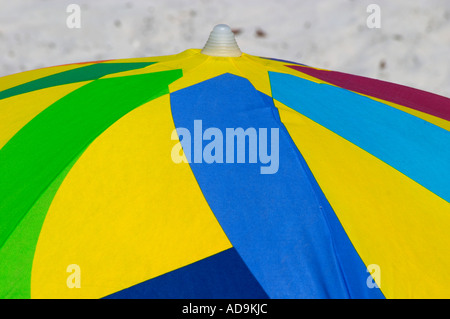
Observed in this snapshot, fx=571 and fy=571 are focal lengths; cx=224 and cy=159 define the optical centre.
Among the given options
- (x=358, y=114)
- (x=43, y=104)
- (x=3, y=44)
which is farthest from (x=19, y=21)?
(x=358, y=114)

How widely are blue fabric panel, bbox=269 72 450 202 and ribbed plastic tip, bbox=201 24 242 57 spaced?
8.7 inches

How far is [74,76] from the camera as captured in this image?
2.31 meters

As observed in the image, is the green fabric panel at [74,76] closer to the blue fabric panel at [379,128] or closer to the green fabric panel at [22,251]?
the blue fabric panel at [379,128]

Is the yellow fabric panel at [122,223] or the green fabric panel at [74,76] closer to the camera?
the yellow fabric panel at [122,223]

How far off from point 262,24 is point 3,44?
8.13 feet

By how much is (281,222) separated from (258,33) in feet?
14.3

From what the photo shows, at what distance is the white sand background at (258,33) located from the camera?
5.32m

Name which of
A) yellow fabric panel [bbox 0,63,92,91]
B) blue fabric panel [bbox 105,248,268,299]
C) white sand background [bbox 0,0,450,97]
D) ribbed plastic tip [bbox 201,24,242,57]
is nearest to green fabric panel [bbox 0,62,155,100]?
yellow fabric panel [bbox 0,63,92,91]

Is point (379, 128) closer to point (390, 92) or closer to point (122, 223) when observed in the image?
point (390, 92)

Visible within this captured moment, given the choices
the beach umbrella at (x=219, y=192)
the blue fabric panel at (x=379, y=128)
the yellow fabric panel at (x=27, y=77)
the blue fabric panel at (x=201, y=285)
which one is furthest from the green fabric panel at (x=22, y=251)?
the yellow fabric panel at (x=27, y=77)

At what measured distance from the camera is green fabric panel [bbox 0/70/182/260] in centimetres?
161

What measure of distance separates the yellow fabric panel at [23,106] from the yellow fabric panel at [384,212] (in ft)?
2.71

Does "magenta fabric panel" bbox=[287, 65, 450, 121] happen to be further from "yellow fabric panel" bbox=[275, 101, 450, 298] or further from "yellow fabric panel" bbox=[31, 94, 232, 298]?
"yellow fabric panel" bbox=[31, 94, 232, 298]

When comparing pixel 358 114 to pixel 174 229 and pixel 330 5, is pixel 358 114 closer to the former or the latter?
pixel 174 229
